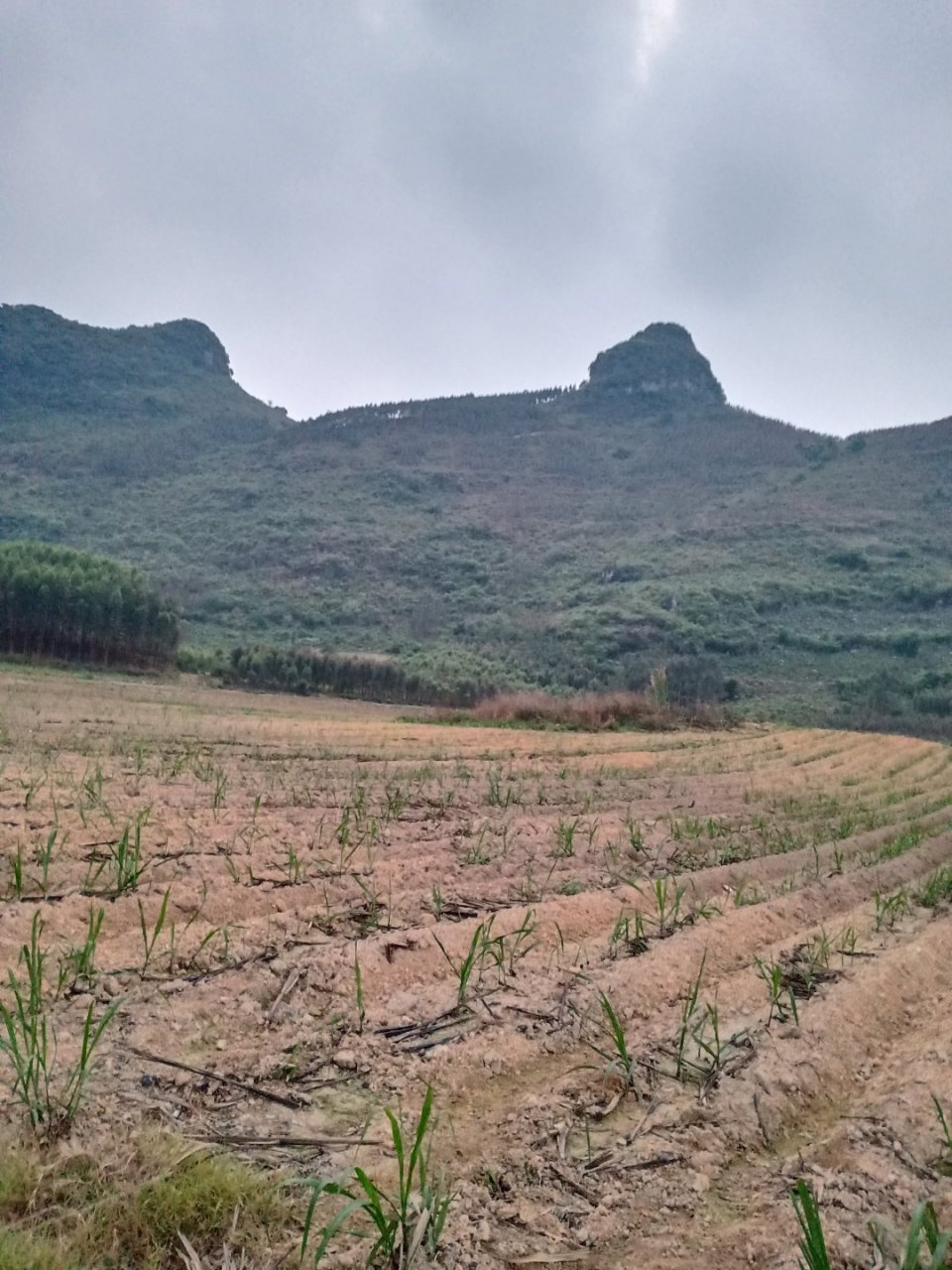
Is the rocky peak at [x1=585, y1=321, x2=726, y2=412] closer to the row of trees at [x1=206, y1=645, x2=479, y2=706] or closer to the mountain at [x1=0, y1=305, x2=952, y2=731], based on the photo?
the mountain at [x1=0, y1=305, x2=952, y2=731]

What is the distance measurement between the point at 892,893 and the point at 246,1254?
15.5ft

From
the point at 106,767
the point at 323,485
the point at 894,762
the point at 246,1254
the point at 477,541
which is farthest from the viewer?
the point at 323,485

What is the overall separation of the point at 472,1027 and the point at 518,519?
78.8 metres

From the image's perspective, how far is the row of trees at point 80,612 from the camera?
2861 centimetres

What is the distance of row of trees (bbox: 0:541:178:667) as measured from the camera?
2861 cm

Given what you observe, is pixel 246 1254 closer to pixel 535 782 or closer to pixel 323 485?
pixel 535 782

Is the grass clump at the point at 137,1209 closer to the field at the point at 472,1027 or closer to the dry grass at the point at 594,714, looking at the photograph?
the field at the point at 472,1027

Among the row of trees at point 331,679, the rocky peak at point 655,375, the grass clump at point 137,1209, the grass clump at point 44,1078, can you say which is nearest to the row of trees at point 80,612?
the row of trees at point 331,679

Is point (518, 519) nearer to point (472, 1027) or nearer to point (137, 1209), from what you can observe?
point (472, 1027)

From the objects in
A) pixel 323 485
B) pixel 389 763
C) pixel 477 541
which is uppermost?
pixel 323 485

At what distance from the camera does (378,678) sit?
1262 inches

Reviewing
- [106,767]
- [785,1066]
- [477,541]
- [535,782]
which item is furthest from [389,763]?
[477,541]

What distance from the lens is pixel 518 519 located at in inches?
3169

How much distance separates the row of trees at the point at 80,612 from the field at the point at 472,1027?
82.9ft
